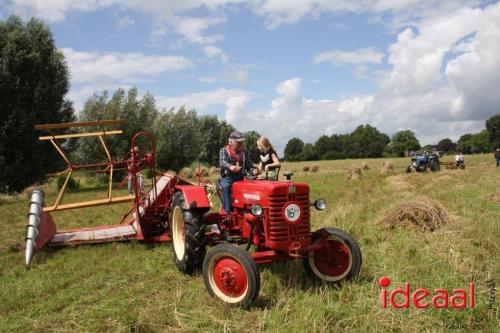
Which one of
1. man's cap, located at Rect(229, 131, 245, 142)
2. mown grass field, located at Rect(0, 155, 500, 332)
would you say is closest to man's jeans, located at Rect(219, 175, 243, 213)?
man's cap, located at Rect(229, 131, 245, 142)

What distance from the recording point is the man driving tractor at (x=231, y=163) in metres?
5.15

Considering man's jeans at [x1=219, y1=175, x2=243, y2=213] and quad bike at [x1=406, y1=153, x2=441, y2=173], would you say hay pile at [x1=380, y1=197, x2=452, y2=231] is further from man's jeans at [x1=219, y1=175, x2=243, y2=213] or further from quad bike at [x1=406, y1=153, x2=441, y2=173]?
→ quad bike at [x1=406, y1=153, x2=441, y2=173]

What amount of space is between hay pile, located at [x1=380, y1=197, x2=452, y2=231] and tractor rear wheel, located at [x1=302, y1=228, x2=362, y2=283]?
7.68 feet

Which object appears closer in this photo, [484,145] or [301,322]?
[301,322]

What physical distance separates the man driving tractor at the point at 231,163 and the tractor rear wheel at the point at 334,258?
117 cm

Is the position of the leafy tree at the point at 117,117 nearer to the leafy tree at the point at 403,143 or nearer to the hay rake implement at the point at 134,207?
the hay rake implement at the point at 134,207

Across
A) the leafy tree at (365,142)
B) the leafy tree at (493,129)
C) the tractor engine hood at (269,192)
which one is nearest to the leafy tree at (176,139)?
the tractor engine hood at (269,192)

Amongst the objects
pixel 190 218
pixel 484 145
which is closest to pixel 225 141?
pixel 190 218

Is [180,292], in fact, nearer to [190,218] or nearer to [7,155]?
[190,218]

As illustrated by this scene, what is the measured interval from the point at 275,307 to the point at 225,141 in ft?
159

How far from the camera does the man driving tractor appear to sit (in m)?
5.15

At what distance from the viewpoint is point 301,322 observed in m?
3.44

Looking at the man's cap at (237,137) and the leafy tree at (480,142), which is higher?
the leafy tree at (480,142)

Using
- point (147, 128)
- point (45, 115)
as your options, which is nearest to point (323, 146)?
point (147, 128)
